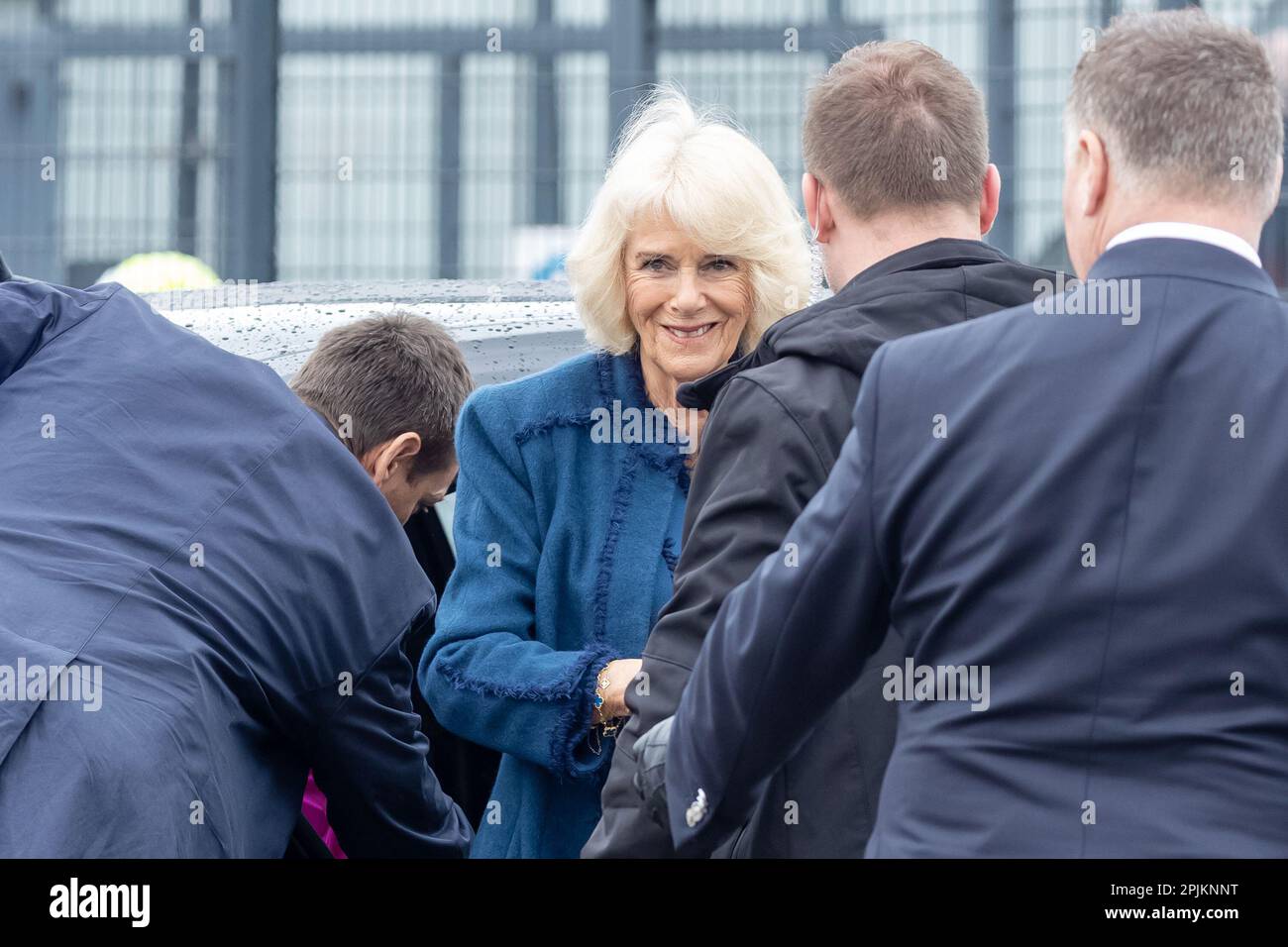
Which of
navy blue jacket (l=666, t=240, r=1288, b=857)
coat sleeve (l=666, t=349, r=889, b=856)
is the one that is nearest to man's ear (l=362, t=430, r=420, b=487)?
coat sleeve (l=666, t=349, r=889, b=856)

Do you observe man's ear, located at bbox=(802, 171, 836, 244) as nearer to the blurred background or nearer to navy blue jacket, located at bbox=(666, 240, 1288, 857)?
navy blue jacket, located at bbox=(666, 240, 1288, 857)

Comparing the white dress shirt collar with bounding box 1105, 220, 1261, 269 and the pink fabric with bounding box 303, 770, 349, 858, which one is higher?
the white dress shirt collar with bounding box 1105, 220, 1261, 269

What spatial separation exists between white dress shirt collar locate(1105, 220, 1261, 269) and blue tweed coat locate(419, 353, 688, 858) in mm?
1328

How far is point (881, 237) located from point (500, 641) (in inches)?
38.5

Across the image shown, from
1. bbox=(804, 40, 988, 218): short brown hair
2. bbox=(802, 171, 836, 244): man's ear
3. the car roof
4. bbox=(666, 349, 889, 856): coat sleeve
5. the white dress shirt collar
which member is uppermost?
bbox=(804, 40, 988, 218): short brown hair

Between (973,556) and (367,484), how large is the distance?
4.00ft

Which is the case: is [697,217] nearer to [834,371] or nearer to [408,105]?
[834,371]

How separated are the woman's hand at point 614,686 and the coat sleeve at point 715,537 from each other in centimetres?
57

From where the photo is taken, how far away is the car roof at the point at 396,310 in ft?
11.3

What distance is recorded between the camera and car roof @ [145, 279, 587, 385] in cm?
346

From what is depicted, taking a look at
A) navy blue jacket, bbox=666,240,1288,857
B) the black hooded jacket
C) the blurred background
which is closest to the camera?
navy blue jacket, bbox=666,240,1288,857
